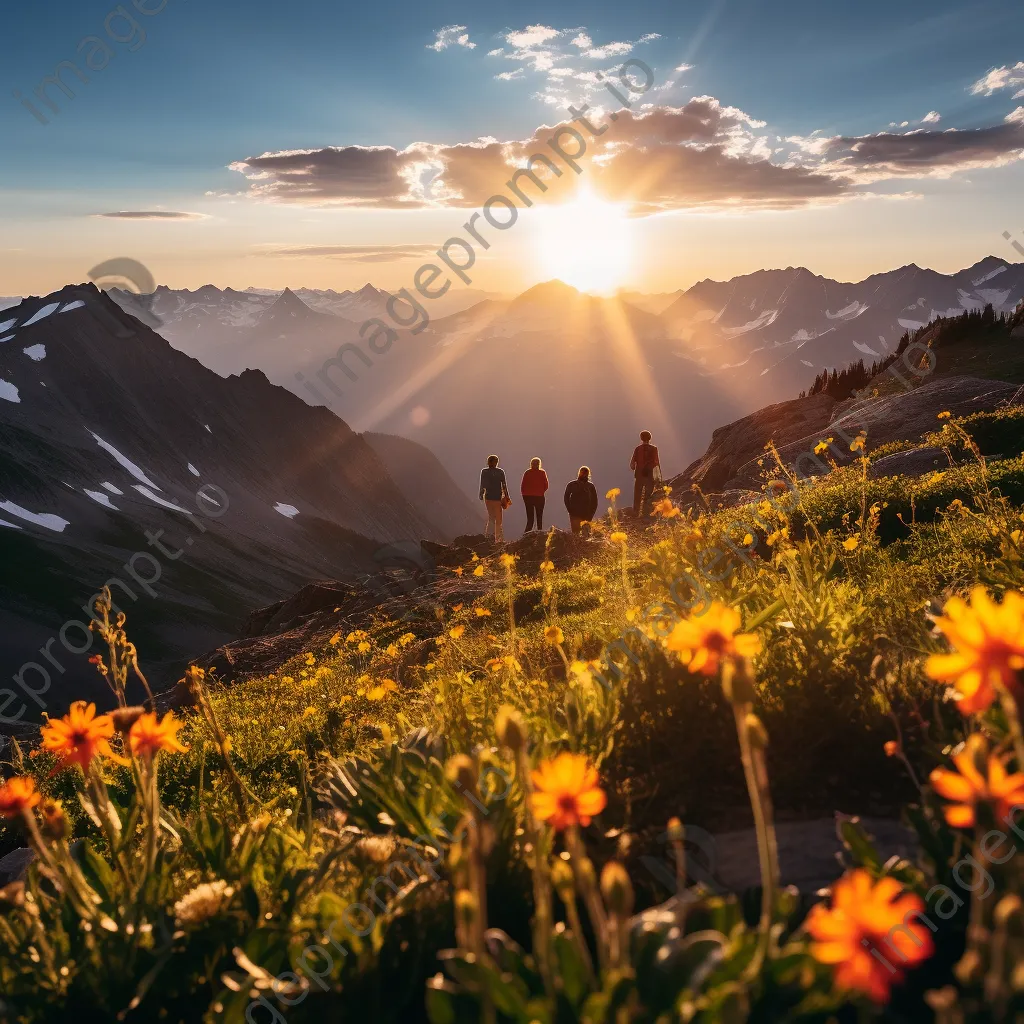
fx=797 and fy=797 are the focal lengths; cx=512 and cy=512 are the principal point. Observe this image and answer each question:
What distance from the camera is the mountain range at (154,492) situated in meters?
86.2

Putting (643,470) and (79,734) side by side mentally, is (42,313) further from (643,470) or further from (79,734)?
(79,734)

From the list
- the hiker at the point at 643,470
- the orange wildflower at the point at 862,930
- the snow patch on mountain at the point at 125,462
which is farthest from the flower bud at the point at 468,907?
the snow patch on mountain at the point at 125,462

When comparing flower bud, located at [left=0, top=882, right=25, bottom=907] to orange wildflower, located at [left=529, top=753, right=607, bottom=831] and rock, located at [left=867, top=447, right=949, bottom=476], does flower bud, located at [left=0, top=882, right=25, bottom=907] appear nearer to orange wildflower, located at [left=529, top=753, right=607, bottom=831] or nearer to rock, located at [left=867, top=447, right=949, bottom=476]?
orange wildflower, located at [left=529, top=753, right=607, bottom=831]

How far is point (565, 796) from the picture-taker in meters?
1.85

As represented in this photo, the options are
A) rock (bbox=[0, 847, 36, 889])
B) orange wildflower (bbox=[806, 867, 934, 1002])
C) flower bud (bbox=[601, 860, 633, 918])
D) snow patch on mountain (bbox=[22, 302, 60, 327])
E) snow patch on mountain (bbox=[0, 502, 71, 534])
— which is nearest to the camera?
orange wildflower (bbox=[806, 867, 934, 1002])

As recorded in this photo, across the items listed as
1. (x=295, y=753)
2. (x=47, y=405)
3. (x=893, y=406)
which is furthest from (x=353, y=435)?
(x=295, y=753)

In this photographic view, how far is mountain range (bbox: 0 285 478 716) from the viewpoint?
86.2 metres

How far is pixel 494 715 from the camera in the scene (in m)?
4.37

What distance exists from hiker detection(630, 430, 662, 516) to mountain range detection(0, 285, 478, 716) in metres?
17.3

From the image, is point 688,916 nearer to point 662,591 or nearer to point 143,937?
point 143,937

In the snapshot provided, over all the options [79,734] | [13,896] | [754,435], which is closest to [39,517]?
[754,435]

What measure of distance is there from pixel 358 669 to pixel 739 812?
862 cm

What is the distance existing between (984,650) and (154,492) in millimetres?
127845

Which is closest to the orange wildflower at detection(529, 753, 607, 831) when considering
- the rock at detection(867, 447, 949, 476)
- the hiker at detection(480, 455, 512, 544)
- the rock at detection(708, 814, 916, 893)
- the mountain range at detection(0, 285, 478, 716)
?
the rock at detection(708, 814, 916, 893)
